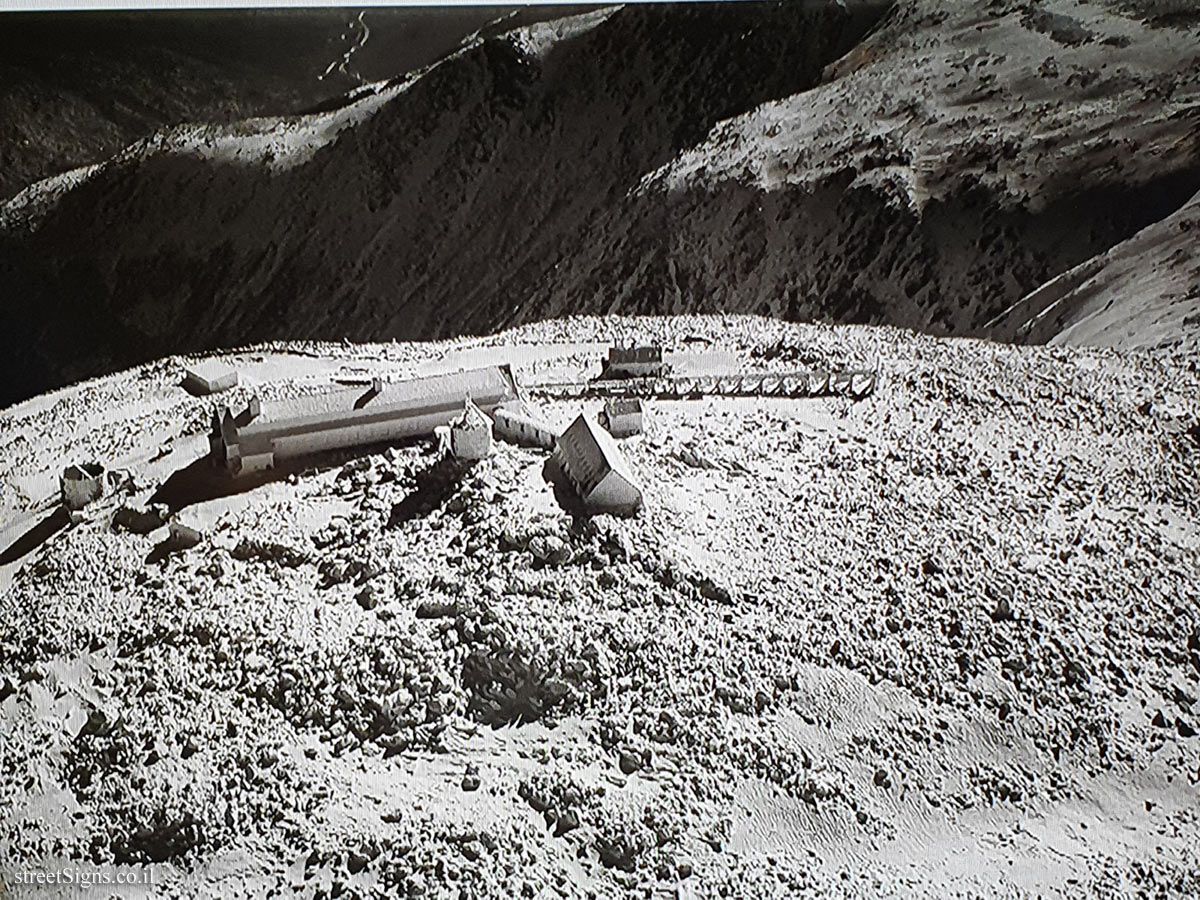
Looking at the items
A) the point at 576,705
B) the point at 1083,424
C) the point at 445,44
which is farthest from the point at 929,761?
the point at 445,44

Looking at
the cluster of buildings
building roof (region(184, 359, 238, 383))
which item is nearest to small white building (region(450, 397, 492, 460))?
the cluster of buildings

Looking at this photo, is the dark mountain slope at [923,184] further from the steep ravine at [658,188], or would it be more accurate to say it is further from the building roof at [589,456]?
the building roof at [589,456]

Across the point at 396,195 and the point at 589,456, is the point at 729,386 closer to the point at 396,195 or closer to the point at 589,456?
the point at 589,456

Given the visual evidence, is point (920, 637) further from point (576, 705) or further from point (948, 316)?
point (948, 316)

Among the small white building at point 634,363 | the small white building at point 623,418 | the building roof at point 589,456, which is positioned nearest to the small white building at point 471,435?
the building roof at point 589,456

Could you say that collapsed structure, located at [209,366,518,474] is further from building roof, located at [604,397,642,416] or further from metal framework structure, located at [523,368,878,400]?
metal framework structure, located at [523,368,878,400]
